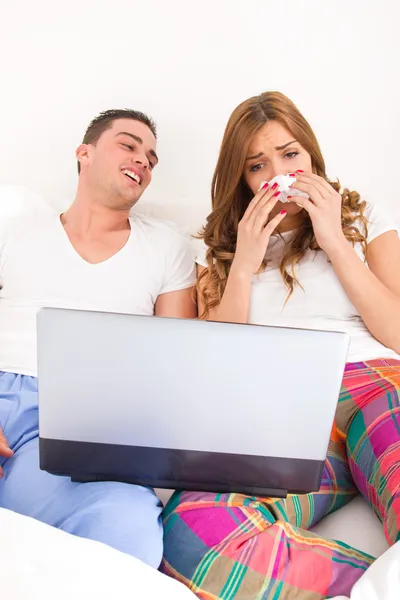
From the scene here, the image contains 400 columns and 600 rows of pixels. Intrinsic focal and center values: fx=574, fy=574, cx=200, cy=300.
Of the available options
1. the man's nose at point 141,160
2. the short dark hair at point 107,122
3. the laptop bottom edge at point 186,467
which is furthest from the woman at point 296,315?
the short dark hair at point 107,122

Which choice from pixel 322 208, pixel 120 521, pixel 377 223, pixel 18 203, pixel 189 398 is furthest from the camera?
pixel 18 203

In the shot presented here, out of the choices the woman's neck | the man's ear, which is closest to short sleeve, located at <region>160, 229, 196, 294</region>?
the woman's neck

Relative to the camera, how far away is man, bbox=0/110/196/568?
125 cm

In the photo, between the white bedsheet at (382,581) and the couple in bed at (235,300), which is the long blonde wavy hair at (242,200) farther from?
the white bedsheet at (382,581)

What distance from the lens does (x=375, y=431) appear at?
1.19m

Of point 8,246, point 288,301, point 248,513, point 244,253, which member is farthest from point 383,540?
point 8,246

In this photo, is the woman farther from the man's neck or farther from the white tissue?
the man's neck

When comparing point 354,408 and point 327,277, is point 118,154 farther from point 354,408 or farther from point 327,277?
point 354,408

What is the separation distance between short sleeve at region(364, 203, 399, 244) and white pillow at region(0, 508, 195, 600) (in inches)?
42.8

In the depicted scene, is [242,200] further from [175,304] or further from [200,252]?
[175,304]

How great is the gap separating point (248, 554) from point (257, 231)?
2.81 feet

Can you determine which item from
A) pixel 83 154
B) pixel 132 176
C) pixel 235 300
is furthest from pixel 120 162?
pixel 235 300

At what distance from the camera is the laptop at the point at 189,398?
857 millimetres

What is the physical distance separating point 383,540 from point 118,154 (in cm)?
130
